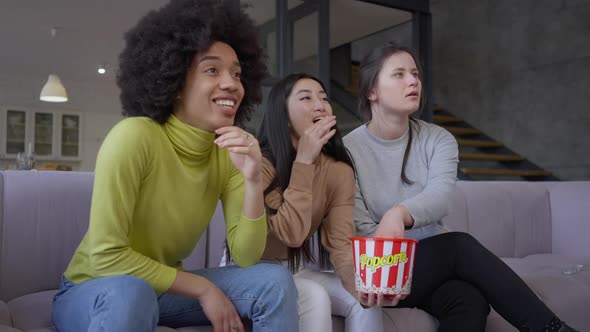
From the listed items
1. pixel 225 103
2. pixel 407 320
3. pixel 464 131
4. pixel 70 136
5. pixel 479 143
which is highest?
pixel 70 136

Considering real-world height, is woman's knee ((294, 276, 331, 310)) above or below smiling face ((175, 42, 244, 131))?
below

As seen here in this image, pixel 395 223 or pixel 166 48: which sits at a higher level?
pixel 166 48

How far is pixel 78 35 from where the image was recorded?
6.08 metres

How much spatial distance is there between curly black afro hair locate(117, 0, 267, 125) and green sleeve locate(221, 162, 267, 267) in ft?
0.74

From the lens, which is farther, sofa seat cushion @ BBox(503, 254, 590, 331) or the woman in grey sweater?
sofa seat cushion @ BBox(503, 254, 590, 331)

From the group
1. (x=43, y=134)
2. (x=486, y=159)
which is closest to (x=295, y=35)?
(x=486, y=159)

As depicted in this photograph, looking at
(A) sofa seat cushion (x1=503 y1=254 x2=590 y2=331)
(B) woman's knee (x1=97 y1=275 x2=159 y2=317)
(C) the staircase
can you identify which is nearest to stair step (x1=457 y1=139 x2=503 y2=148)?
(C) the staircase

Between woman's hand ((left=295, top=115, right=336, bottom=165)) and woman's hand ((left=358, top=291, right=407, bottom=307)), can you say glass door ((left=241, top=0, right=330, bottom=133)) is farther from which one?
woman's hand ((left=358, top=291, right=407, bottom=307))

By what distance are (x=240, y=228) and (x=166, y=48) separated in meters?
0.43

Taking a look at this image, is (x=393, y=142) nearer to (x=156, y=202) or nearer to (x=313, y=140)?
(x=313, y=140)

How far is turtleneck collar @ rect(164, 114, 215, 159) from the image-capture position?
4.00 ft

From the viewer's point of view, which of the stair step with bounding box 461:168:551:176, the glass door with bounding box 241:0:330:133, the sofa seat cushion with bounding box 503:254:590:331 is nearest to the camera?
the sofa seat cushion with bounding box 503:254:590:331

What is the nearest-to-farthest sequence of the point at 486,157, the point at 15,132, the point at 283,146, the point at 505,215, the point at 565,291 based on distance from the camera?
1. the point at 283,146
2. the point at 565,291
3. the point at 505,215
4. the point at 486,157
5. the point at 15,132

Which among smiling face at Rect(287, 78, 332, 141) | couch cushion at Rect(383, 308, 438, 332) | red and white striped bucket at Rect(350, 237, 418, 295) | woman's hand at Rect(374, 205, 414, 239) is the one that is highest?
smiling face at Rect(287, 78, 332, 141)
